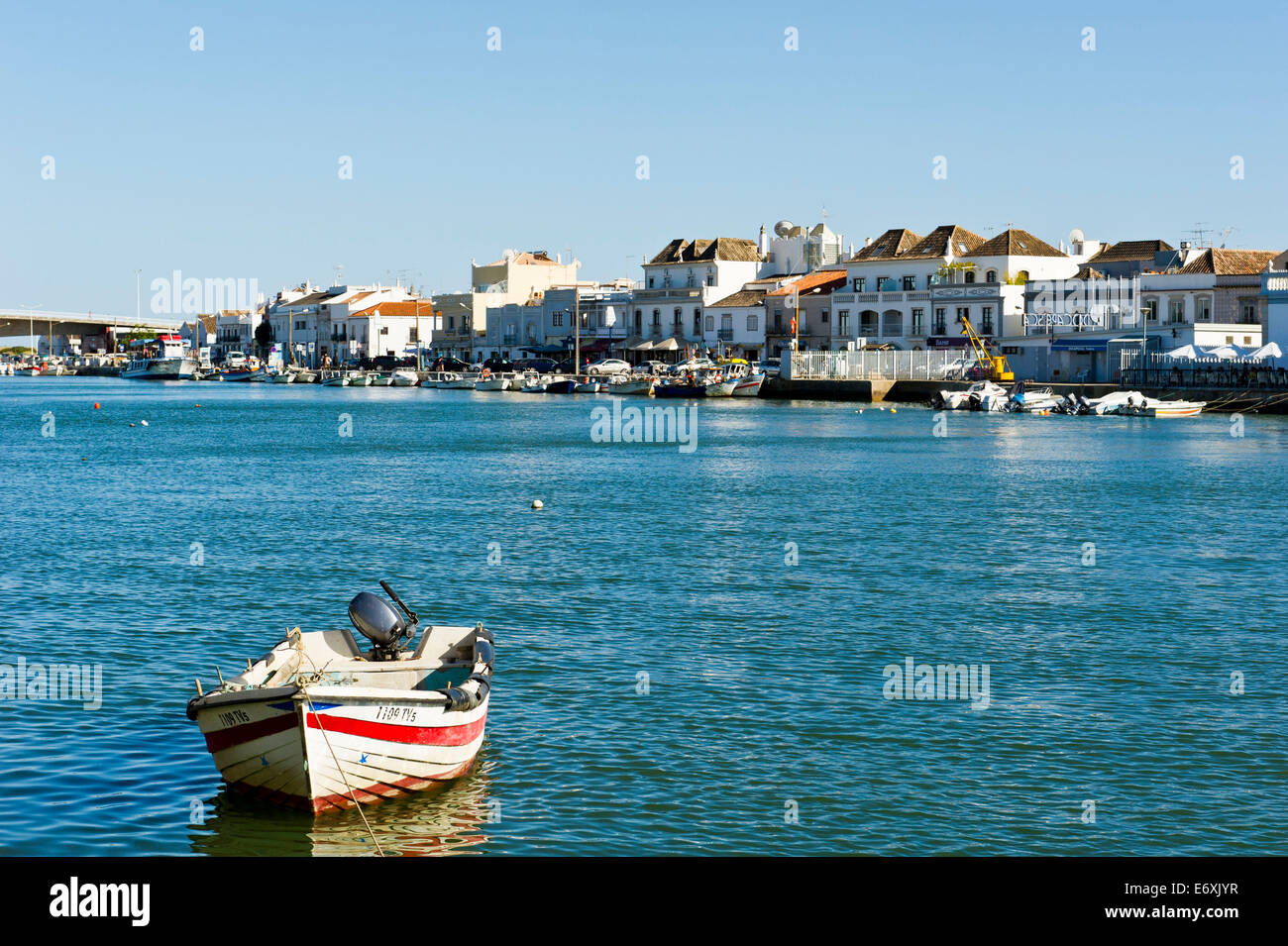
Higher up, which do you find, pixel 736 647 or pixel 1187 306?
pixel 1187 306

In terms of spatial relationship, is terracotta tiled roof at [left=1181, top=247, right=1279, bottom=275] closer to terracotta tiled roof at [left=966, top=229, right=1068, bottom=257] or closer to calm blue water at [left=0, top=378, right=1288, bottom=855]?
terracotta tiled roof at [left=966, top=229, right=1068, bottom=257]

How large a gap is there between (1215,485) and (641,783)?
115ft

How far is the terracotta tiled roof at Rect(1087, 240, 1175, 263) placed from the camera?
361ft

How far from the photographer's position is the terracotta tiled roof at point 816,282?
11356cm

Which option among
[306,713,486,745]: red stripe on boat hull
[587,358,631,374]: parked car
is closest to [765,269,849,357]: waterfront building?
[587,358,631,374]: parked car

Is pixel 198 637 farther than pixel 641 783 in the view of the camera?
Yes

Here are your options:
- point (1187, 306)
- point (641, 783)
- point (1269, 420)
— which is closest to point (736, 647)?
point (641, 783)

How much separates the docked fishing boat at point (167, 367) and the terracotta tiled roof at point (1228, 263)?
4962 inches

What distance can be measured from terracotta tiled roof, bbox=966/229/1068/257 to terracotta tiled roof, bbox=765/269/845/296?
1221 cm

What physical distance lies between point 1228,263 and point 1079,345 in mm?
10718
